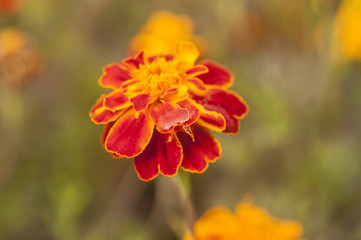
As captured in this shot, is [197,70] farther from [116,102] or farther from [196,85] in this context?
[116,102]

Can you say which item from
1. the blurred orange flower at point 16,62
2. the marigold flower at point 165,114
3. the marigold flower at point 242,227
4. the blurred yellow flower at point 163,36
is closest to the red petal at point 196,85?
the marigold flower at point 165,114

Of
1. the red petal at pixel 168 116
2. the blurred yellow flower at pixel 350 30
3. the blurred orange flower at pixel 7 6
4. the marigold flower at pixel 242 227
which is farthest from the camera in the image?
the blurred orange flower at pixel 7 6

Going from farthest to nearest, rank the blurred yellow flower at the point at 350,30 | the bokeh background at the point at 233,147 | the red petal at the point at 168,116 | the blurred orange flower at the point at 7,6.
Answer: the blurred orange flower at the point at 7,6 < the blurred yellow flower at the point at 350,30 < the bokeh background at the point at 233,147 < the red petal at the point at 168,116

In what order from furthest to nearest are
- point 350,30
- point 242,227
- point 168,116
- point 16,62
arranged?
point 350,30 → point 16,62 → point 242,227 → point 168,116

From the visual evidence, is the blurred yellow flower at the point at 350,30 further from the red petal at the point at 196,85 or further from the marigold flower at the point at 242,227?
the red petal at the point at 196,85

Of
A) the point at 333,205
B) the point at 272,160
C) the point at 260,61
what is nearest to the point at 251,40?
the point at 260,61

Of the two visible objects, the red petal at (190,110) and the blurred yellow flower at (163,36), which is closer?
the red petal at (190,110)

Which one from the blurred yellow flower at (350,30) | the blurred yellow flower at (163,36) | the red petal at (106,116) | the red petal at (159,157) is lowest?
the red petal at (159,157)

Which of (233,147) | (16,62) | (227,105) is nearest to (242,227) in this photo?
(227,105)
